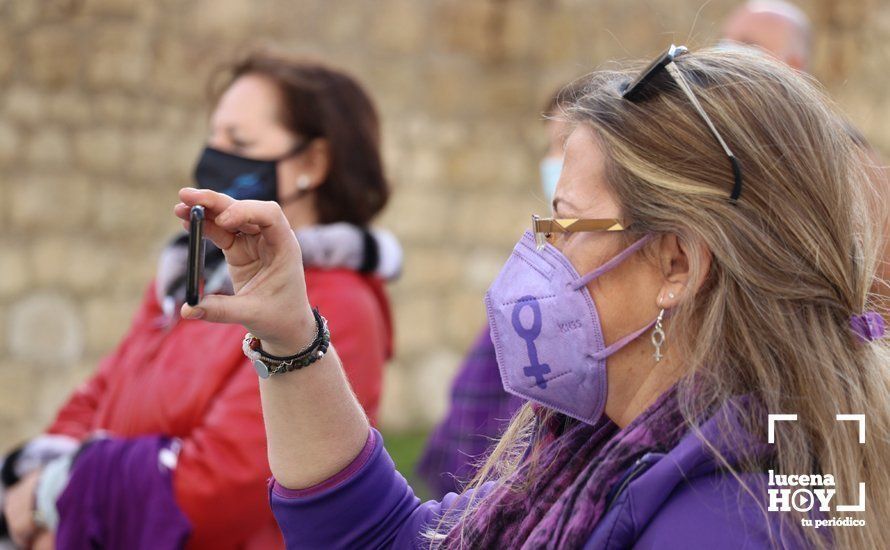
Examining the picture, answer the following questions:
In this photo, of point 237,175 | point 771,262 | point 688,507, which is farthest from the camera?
point 237,175

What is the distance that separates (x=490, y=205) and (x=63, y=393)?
9.20 feet

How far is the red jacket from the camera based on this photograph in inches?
101

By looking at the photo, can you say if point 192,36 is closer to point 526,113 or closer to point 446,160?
point 446,160

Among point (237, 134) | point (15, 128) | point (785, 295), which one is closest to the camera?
point (785, 295)

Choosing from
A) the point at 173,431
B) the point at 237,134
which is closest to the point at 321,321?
the point at 173,431

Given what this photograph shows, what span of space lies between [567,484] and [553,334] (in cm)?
22

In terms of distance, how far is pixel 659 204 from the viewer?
1.59 meters

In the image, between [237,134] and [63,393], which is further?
[63,393]

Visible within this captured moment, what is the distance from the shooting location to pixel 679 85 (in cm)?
162

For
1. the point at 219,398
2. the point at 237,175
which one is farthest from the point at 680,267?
the point at 237,175

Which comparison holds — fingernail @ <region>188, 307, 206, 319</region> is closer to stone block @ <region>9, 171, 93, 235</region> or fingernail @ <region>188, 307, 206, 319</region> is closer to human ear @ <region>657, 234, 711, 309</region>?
human ear @ <region>657, 234, 711, 309</region>

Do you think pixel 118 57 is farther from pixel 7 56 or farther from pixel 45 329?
pixel 45 329

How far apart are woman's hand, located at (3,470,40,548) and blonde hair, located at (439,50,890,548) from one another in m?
1.81

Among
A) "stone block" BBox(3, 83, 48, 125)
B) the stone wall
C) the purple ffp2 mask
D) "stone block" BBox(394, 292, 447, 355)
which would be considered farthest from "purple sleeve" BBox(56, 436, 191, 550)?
"stone block" BBox(394, 292, 447, 355)
